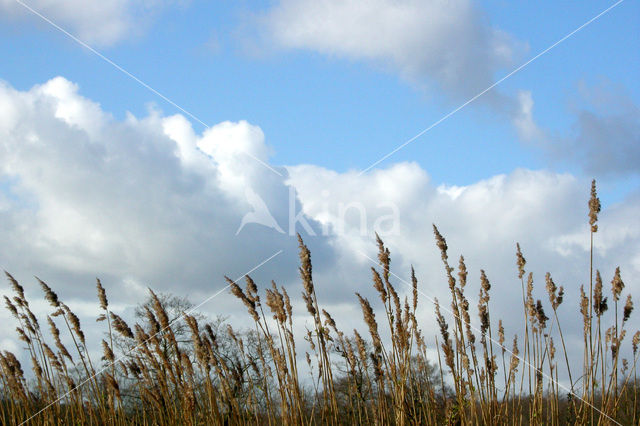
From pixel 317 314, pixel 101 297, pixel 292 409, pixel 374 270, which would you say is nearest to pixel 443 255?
pixel 374 270

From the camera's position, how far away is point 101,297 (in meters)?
4.13

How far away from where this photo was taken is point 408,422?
3.54 meters

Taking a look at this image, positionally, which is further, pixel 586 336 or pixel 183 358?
pixel 586 336

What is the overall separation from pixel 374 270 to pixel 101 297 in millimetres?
2013

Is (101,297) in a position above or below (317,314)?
above

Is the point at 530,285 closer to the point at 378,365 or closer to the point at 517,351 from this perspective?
the point at 517,351

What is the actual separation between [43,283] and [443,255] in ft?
9.18

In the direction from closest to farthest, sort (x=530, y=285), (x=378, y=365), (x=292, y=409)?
1. (x=292, y=409)
2. (x=378, y=365)
3. (x=530, y=285)

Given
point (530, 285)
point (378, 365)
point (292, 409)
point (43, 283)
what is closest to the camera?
point (292, 409)

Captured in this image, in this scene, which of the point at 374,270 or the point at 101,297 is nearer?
the point at 374,270

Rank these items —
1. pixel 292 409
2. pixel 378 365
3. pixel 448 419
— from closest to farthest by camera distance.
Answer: pixel 448 419
pixel 292 409
pixel 378 365

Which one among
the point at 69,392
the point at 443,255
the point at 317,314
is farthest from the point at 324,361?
the point at 69,392

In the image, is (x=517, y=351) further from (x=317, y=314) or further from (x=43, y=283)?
(x=43, y=283)

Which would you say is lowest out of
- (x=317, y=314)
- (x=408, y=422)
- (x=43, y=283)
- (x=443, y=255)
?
(x=408, y=422)
